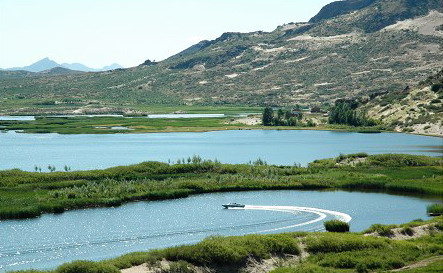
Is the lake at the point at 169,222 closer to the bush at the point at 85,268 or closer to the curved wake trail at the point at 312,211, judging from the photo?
the curved wake trail at the point at 312,211

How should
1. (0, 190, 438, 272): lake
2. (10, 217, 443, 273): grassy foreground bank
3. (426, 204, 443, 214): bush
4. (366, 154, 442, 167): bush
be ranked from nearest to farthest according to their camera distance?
(10, 217, 443, 273): grassy foreground bank → (0, 190, 438, 272): lake → (426, 204, 443, 214): bush → (366, 154, 442, 167): bush

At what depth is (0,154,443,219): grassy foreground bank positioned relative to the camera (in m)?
78.1

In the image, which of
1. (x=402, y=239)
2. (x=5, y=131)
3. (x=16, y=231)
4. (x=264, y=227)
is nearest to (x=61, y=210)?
(x=16, y=231)

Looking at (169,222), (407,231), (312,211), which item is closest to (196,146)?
(312,211)

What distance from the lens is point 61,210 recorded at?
73.6 m

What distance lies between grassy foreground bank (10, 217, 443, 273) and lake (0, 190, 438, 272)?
339 inches

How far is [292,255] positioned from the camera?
53531 mm

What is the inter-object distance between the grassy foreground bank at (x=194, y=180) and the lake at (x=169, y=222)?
99.1 inches

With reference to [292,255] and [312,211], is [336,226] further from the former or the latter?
[292,255]

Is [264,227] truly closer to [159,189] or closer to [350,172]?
[159,189]

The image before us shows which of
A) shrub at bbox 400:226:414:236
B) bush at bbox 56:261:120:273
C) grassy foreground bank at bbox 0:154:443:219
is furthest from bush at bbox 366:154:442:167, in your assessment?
bush at bbox 56:261:120:273

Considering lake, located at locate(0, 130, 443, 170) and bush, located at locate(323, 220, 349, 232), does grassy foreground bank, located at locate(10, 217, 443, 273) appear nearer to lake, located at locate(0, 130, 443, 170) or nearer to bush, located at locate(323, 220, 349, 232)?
bush, located at locate(323, 220, 349, 232)

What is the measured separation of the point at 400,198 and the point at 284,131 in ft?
331

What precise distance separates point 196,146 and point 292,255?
91037 mm
